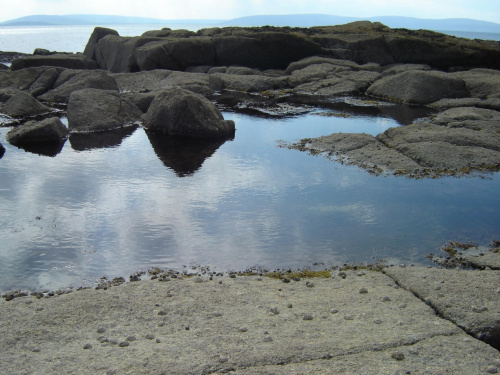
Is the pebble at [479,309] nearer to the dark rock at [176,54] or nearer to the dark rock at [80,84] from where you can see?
the dark rock at [80,84]

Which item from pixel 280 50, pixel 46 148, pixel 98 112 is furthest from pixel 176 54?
pixel 46 148

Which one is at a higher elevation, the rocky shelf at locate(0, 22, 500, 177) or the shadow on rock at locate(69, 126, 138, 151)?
the rocky shelf at locate(0, 22, 500, 177)

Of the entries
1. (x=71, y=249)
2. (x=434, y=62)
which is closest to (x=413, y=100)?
(x=434, y=62)

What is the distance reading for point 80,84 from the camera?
86.9 ft

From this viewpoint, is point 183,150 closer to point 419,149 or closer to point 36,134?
point 36,134

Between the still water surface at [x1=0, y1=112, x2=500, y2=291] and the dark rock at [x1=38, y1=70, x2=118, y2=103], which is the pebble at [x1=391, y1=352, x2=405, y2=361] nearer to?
the still water surface at [x1=0, y1=112, x2=500, y2=291]

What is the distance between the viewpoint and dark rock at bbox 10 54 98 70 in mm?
35281

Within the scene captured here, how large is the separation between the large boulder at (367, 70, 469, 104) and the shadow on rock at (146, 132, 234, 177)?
39.7 feet

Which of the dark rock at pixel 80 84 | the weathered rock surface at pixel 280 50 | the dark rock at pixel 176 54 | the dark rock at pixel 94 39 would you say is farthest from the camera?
the dark rock at pixel 94 39

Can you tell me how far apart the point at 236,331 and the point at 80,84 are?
22440mm

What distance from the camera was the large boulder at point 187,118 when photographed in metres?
19.5

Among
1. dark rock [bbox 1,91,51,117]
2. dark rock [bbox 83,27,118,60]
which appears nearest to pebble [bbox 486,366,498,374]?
dark rock [bbox 1,91,51,117]

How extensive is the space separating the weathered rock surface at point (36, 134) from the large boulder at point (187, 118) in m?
3.58

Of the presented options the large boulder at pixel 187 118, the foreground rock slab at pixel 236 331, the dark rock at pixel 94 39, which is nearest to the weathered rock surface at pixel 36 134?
the large boulder at pixel 187 118
